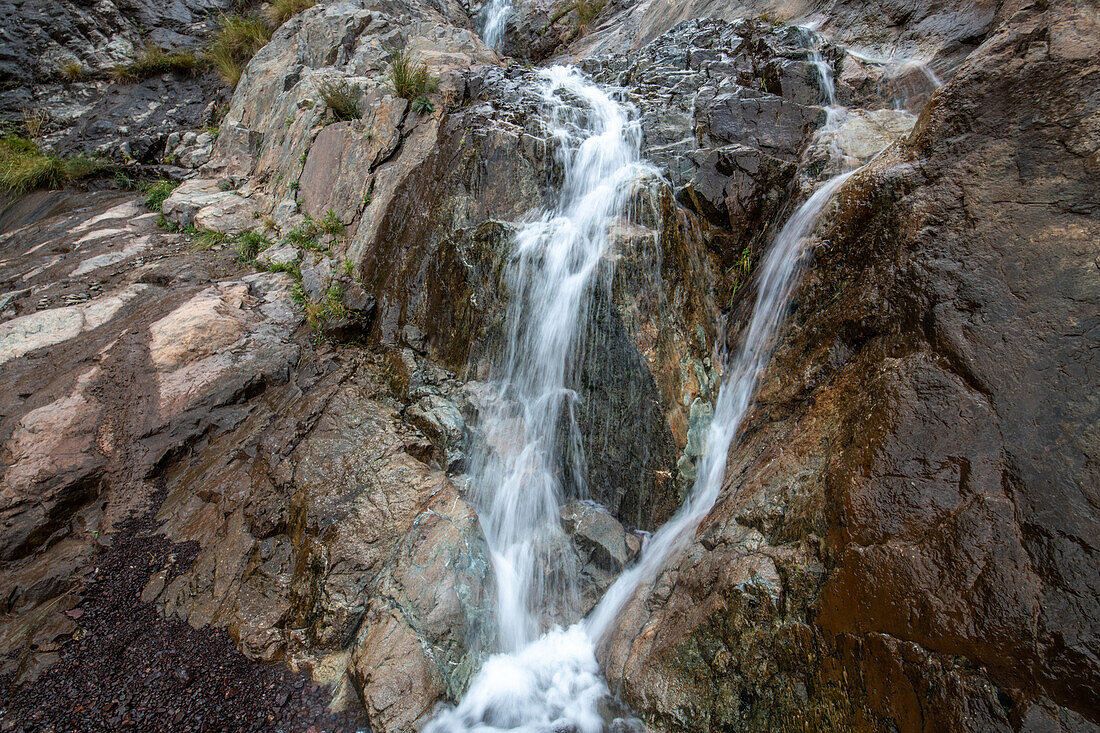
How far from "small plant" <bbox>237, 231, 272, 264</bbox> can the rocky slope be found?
0.66 ft

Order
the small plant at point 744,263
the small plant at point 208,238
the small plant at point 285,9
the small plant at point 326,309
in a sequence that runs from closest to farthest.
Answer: the small plant at point 744,263, the small plant at point 326,309, the small plant at point 208,238, the small plant at point 285,9

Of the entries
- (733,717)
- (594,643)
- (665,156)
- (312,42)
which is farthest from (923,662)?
(312,42)

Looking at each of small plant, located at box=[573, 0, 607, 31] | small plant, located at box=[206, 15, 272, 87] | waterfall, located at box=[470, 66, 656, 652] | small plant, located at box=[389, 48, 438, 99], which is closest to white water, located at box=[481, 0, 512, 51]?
small plant, located at box=[573, 0, 607, 31]

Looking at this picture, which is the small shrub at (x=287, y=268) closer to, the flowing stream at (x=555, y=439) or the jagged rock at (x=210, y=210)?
the jagged rock at (x=210, y=210)

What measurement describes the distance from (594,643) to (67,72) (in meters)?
15.9

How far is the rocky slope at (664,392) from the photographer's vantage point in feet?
6.60

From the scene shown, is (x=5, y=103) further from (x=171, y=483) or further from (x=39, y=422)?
(x=171, y=483)

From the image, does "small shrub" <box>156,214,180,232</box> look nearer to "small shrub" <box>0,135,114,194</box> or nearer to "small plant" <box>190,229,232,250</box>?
"small plant" <box>190,229,232,250</box>

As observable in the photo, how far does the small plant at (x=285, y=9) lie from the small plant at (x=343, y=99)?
15.9 feet

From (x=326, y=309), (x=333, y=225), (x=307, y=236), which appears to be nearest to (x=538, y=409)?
(x=326, y=309)

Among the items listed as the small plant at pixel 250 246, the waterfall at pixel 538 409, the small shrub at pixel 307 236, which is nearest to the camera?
the waterfall at pixel 538 409

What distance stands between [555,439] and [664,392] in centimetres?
115

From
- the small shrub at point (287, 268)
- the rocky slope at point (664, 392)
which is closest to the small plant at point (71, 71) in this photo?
the rocky slope at point (664, 392)

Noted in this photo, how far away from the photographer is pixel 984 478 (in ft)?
6.56
